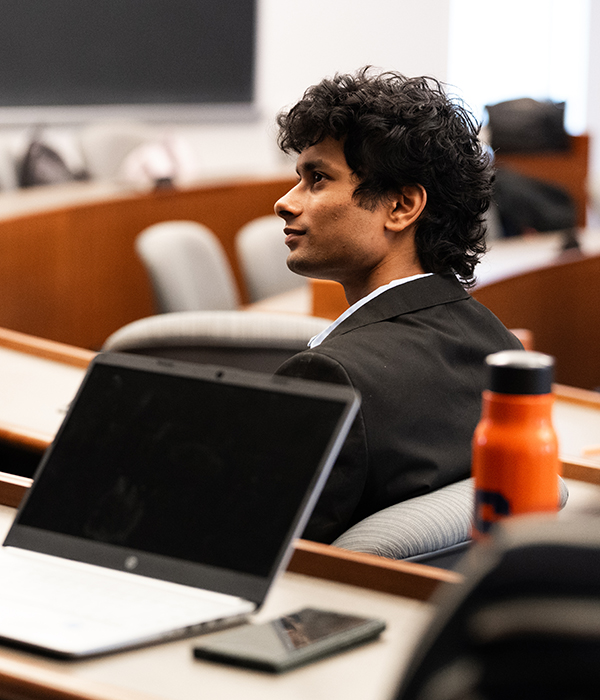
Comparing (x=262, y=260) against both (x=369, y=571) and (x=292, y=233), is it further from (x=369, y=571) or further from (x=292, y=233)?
(x=369, y=571)

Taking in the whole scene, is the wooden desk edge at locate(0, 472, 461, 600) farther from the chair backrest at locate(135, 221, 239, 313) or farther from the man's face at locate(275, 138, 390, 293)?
the chair backrest at locate(135, 221, 239, 313)

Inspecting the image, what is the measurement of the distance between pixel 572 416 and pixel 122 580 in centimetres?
148

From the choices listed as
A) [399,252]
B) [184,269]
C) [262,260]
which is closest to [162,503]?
[399,252]

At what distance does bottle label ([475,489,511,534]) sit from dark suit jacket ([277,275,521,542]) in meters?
0.34

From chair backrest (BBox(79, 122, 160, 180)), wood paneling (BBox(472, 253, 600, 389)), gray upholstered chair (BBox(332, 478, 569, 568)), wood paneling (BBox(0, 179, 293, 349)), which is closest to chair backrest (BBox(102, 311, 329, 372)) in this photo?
gray upholstered chair (BBox(332, 478, 569, 568))

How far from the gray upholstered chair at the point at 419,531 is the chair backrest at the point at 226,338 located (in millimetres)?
920

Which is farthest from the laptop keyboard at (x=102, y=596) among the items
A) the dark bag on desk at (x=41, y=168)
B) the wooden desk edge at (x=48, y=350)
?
the dark bag on desk at (x=41, y=168)

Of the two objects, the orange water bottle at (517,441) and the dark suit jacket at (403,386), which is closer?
the orange water bottle at (517,441)

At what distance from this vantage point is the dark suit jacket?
3.96ft

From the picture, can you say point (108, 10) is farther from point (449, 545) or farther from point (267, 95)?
point (449, 545)

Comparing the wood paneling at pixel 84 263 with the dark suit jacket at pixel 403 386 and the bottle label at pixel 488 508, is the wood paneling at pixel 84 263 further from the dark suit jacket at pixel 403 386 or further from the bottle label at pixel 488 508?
the bottle label at pixel 488 508

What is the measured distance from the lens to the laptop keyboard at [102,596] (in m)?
0.90

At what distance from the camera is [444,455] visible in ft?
4.20

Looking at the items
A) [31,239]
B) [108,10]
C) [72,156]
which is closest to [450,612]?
[31,239]
